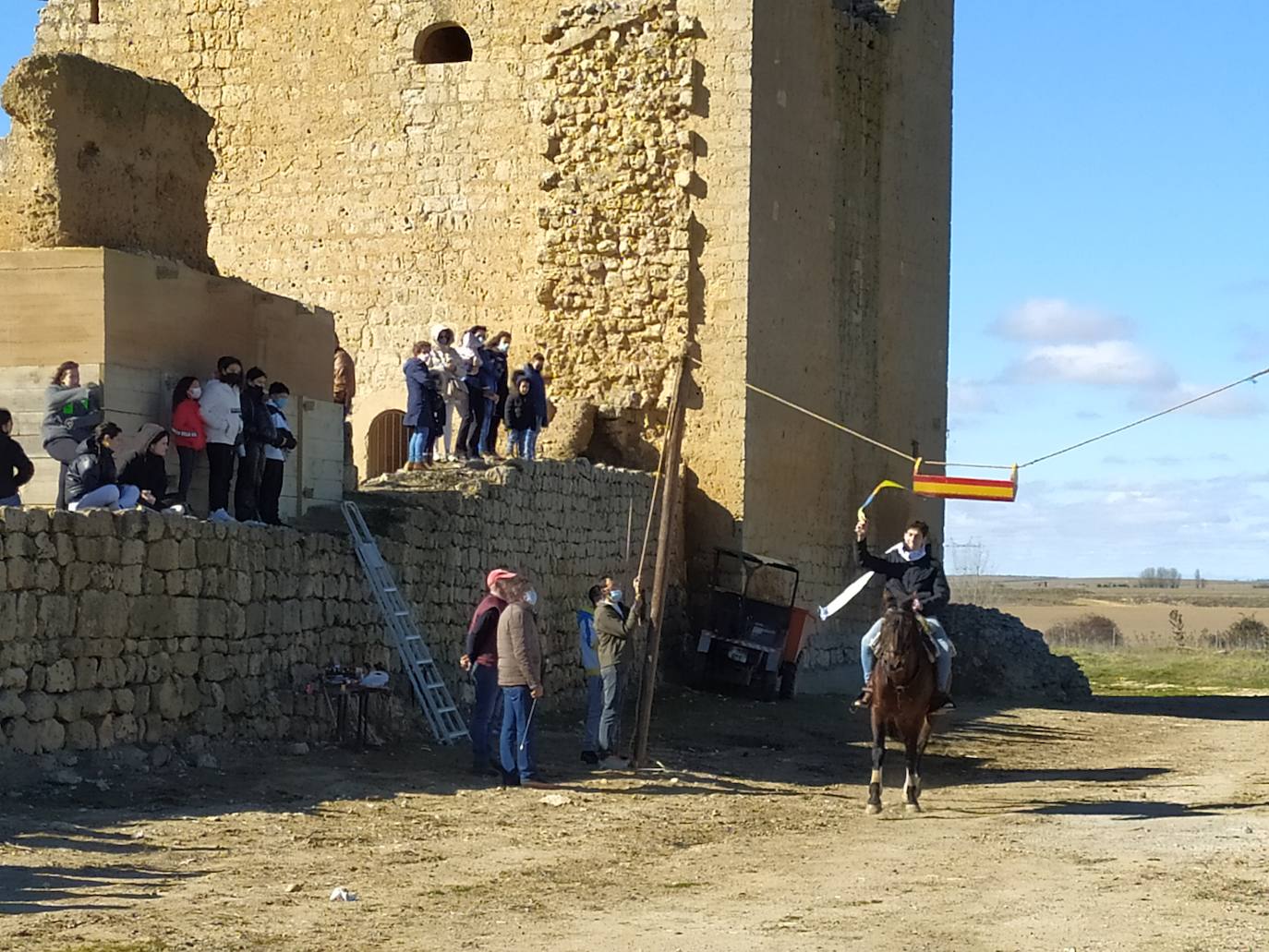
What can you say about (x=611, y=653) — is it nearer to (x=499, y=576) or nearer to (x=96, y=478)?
(x=499, y=576)

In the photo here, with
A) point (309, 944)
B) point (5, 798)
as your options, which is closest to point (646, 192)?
point (5, 798)

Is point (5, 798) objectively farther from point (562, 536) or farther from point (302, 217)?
point (302, 217)

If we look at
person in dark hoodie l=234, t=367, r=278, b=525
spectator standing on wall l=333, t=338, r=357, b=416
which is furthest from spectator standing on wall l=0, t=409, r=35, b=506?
spectator standing on wall l=333, t=338, r=357, b=416

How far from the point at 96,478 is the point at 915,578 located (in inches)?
249

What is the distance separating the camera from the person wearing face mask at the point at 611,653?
15.6m

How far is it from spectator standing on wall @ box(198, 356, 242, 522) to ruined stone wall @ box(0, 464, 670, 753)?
0.44m

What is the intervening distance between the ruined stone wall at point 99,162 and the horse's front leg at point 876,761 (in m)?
6.18

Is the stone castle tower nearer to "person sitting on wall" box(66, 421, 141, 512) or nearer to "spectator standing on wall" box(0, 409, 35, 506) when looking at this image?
"person sitting on wall" box(66, 421, 141, 512)

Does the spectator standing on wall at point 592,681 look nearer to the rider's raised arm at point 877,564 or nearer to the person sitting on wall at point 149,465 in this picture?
A: the rider's raised arm at point 877,564

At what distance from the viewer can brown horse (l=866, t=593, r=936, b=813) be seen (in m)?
14.5

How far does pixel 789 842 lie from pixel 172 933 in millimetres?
4830

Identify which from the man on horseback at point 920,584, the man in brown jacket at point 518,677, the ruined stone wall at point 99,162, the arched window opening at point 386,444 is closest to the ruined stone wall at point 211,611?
the man in brown jacket at point 518,677

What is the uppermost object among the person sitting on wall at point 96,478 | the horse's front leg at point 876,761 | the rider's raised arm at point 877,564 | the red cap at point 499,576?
the person sitting on wall at point 96,478

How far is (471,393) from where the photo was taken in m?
19.8
